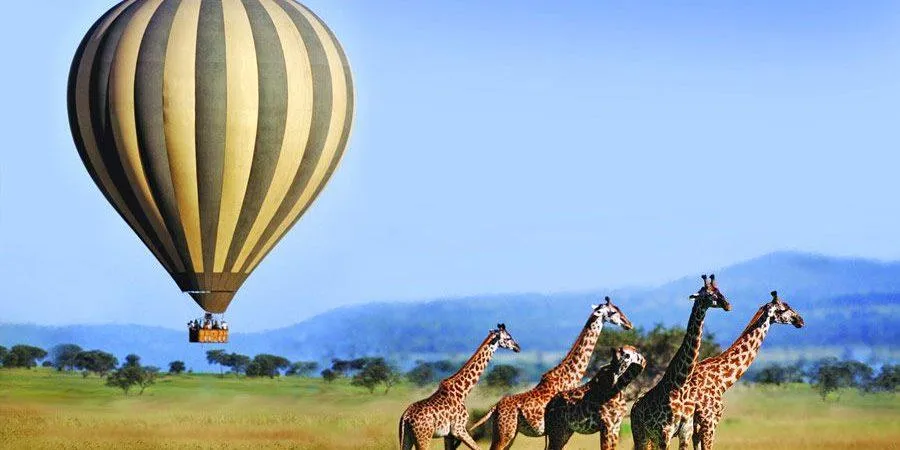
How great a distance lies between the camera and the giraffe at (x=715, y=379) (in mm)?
31375

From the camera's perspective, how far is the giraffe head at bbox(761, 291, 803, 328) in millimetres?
31578

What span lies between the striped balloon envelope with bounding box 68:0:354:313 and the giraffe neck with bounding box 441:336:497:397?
8.87 metres

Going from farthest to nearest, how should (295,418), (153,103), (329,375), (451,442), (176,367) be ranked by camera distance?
(176,367) < (329,375) < (295,418) < (153,103) < (451,442)

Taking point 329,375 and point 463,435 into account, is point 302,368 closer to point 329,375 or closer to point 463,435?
point 329,375

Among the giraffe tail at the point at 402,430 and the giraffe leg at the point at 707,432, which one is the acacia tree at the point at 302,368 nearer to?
the giraffe tail at the point at 402,430

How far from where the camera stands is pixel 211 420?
48.2 m

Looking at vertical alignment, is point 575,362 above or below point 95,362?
below

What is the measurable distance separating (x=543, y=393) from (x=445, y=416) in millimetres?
1422

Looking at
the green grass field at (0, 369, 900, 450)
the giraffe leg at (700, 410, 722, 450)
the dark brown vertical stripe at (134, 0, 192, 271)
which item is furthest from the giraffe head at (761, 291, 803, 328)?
the dark brown vertical stripe at (134, 0, 192, 271)

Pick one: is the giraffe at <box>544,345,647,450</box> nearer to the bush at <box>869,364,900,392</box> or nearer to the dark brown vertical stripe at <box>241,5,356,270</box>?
the dark brown vertical stripe at <box>241,5,356,270</box>

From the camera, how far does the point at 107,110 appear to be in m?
41.7

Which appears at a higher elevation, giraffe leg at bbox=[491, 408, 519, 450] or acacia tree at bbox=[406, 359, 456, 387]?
acacia tree at bbox=[406, 359, 456, 387]

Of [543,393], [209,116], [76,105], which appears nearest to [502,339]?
[543,393]

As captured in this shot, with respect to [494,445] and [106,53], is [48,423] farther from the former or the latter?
[494,445]
